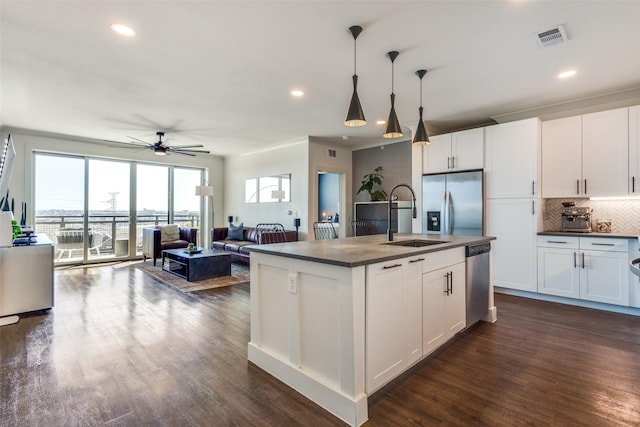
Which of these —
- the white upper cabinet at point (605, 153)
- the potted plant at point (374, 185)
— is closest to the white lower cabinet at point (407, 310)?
the white upper cabinet at point (605, 153)

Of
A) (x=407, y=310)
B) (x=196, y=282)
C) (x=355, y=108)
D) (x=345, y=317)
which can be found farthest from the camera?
(x=196, y=282)

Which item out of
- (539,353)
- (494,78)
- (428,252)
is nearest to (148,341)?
(428,252)

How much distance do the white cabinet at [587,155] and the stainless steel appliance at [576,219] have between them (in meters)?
0.22

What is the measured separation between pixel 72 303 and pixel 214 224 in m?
4.96

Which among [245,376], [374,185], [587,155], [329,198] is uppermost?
[587,155]

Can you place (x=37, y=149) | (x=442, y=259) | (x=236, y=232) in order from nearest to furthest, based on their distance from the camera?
(x=442, y=259), (x=37, y=149), (x=236, y=232)

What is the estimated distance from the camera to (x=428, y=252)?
2.33 metres

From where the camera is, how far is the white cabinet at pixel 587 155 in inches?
147

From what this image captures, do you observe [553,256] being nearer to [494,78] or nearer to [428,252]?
[494,78]

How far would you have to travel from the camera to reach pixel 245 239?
24.0ft

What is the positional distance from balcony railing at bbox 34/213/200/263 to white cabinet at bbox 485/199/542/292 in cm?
735

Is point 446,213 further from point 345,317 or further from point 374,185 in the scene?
point 345,317

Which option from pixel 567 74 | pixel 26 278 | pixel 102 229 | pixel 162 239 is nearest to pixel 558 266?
pixel 567 74

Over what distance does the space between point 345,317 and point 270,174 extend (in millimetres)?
6057
